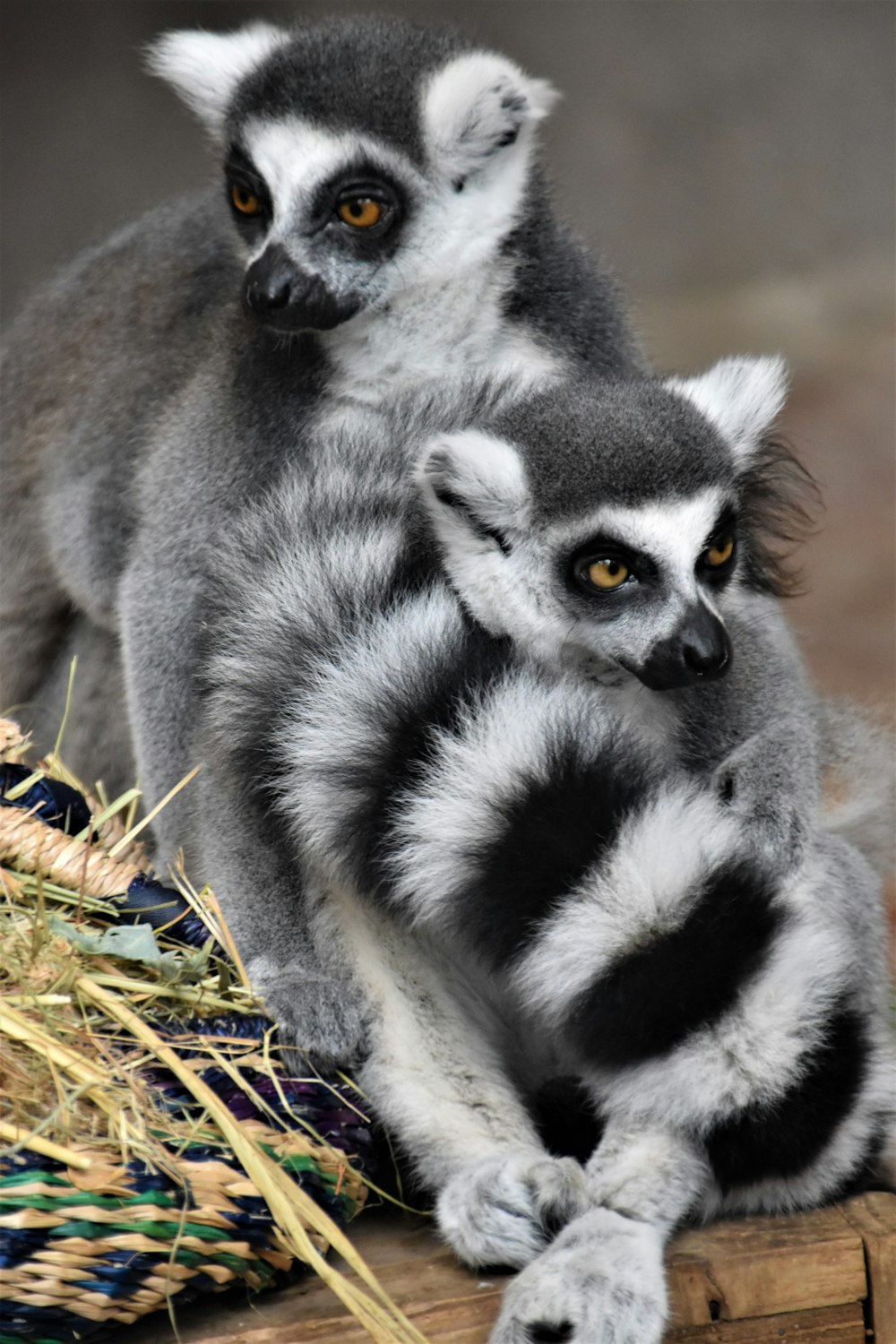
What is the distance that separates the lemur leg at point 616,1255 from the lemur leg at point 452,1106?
6 cm

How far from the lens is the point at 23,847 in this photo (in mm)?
2154

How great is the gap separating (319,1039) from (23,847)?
0.55 meters

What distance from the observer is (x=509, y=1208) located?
1.84 meters

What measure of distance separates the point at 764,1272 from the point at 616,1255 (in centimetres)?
25

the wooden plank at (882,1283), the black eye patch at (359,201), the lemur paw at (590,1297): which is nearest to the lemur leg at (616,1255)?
the lemur paw at (590,1297)

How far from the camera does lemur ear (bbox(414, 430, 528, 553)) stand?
2.20m

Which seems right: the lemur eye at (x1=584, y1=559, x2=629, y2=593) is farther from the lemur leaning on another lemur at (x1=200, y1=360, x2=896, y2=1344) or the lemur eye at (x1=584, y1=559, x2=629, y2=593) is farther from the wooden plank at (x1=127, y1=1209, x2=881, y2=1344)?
the wooden plank at (x1=127, y1=1209, x2=881, y2=1344)

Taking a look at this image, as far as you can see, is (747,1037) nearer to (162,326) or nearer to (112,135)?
(162,326)

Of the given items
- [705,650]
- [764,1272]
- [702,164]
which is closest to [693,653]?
[705,650]

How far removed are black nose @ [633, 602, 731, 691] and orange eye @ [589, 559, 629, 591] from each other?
133mm

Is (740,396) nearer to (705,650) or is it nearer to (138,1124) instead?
(705,650)

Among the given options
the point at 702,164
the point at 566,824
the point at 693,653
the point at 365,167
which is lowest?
the point at 566,824

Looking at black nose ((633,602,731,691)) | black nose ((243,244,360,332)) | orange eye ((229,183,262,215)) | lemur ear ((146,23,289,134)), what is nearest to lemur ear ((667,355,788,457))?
black nose ((633,602,731,691))

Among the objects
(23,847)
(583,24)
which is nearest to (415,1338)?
(23,847)
